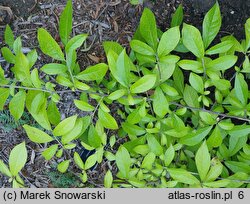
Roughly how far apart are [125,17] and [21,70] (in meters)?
0.73

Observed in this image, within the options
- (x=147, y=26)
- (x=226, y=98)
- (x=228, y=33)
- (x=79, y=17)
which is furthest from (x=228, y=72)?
(x=79, y=17)

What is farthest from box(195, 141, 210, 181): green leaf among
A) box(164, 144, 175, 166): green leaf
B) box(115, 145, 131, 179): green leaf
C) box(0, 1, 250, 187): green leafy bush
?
box(115, 145, 131, 179): green leaf

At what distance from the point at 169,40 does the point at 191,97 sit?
0.98 feet

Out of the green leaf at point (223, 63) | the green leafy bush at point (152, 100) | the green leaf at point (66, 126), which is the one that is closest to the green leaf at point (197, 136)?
the green leafy bush at point (152, 100)

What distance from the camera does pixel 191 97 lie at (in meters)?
1.47

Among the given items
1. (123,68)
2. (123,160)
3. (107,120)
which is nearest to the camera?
(123,68)

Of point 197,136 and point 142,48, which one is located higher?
point 142,48

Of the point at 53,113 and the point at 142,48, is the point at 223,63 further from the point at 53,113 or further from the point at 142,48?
the point at 53,113

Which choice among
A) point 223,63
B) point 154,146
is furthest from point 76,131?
point 223,63

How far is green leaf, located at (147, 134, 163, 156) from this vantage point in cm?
145

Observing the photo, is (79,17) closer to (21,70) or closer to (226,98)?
(21,70)

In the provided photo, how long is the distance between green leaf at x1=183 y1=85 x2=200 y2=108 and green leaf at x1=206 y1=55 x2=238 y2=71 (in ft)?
0.56

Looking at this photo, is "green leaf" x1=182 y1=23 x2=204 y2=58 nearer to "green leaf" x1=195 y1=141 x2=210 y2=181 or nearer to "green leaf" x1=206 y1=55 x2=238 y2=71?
→ "green leaf" x1=206 y1=55 x2=238 y2=71

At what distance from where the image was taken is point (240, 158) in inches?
60.0
